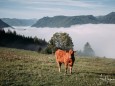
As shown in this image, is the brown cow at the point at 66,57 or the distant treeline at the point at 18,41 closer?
the brown cow at the point at 66,57

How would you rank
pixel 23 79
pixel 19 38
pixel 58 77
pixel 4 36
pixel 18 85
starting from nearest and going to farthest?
pixel 18 85 → pixel 23 79 → pixel 58 77 → pixel 4 36 → pixel 19 38

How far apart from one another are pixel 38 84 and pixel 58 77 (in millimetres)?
4270

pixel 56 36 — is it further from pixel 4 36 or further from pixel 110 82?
pixel 110 82

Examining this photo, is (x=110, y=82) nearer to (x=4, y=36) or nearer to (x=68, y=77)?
(x=68, y=77)

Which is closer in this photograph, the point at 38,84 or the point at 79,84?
the point at 38,84

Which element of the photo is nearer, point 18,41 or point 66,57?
point 66,57

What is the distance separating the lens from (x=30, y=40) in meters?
175

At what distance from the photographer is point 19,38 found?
17262 cm

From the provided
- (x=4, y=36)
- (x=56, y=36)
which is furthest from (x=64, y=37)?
(x=4, y=36)

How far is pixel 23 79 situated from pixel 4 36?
454 feet

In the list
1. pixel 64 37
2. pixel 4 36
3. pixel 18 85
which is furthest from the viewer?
pixel 4 36

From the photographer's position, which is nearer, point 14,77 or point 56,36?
point 14,77

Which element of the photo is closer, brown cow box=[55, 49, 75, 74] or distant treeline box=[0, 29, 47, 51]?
brown cow box=[55, 49, 75, 74]

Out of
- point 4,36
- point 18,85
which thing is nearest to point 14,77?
point 18,85
